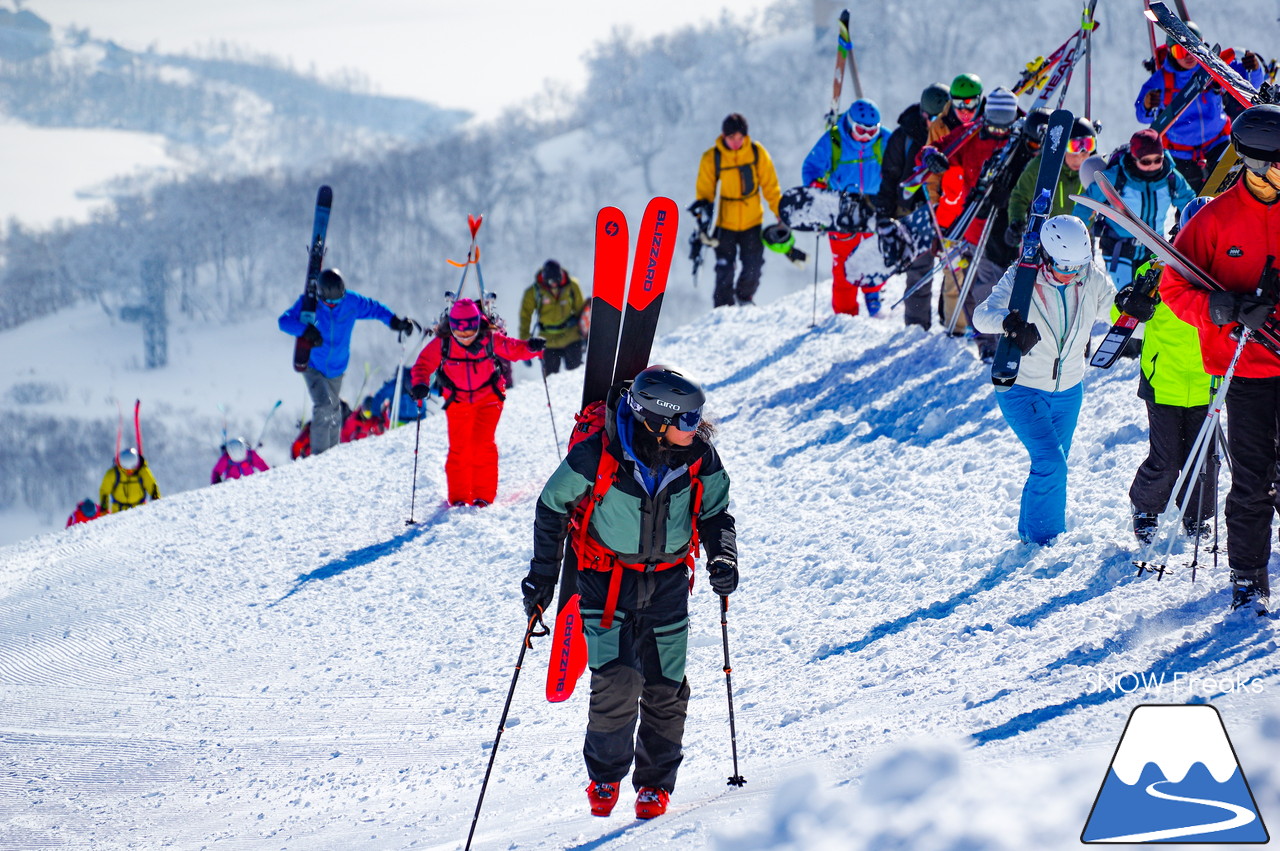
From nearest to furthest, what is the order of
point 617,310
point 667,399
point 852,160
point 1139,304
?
point 667,399 < point 1139,304 < point 617,310 < point 852,160

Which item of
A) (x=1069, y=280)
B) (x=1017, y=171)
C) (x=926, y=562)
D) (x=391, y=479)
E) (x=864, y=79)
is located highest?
(x=864, y=79)

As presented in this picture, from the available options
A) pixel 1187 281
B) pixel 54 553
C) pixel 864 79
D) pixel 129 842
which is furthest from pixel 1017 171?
pixel 864 79

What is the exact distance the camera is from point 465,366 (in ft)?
28.0

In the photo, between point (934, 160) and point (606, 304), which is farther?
point (934, 160)

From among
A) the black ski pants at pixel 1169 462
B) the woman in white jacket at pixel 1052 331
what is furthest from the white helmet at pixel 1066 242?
the black ski pants at pixel 1169 462

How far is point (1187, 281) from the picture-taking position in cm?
407

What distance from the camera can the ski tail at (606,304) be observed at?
4578mm

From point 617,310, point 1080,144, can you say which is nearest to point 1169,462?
point 617,310

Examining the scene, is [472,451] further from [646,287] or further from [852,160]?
[852,160]

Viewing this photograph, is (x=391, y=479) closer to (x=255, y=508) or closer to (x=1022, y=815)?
(x=255, y=508)

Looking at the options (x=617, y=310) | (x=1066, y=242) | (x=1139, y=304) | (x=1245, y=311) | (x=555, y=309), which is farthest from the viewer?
(x=555, y=309)

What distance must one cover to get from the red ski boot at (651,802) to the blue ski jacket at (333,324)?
7.57m

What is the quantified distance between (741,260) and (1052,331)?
730 centimetres

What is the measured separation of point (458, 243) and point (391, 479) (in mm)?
59834
